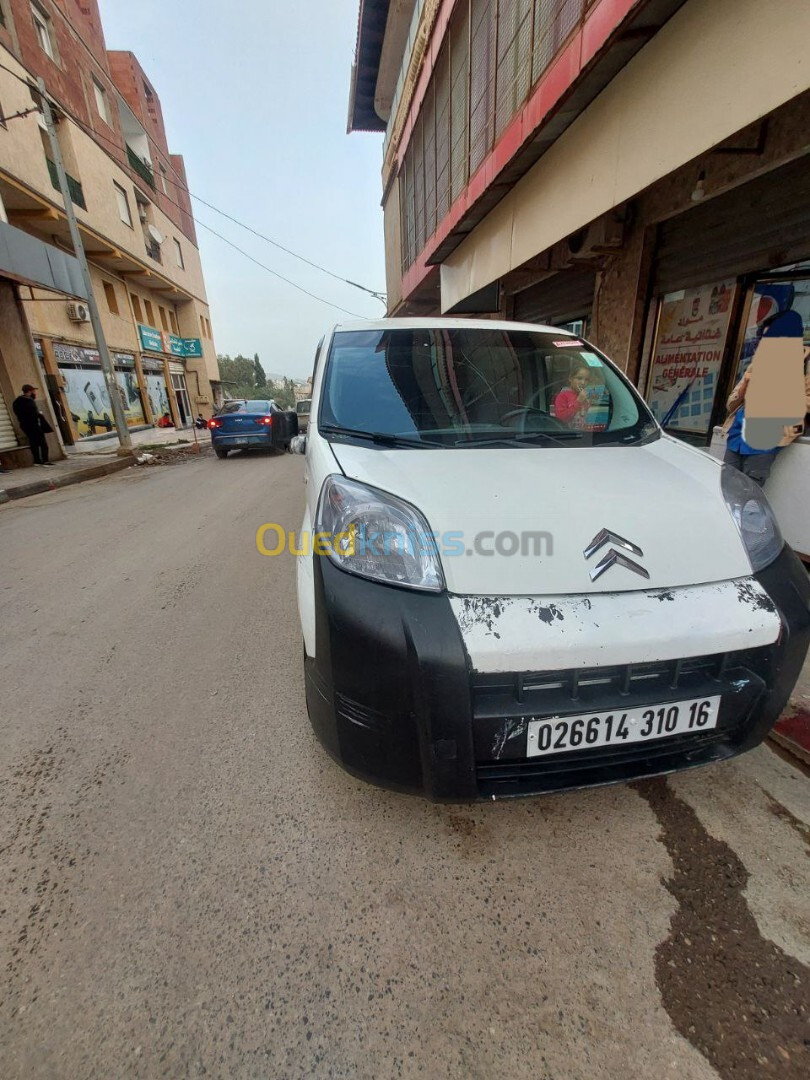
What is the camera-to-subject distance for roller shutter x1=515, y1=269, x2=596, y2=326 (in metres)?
6.79

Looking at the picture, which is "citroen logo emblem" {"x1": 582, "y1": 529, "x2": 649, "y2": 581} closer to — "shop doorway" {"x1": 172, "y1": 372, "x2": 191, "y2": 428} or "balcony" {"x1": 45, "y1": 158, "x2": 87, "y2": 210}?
"balcony" {"x1": 45, "y1": 158, "x2": 87, "y2": 210}

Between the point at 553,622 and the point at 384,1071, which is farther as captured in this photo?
the point at 553,622

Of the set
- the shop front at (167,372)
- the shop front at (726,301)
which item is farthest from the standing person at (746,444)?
the shop front at (167,372)

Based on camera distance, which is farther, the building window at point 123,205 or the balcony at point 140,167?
the balcony at point 140,167

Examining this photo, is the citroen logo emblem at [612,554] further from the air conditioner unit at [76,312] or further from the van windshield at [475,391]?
the air conditioner unit at [76,312]

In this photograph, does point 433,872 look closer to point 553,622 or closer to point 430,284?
point 553,622

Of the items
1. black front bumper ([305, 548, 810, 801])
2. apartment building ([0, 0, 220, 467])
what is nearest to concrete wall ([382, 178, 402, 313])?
apartment building ([0, 0, 220, 467])

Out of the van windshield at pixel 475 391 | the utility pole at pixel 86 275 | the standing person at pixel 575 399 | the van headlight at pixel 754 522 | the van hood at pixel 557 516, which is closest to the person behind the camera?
the van hood at pixel 557 516

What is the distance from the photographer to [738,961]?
1204 mm

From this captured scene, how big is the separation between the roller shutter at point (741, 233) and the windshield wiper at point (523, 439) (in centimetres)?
317

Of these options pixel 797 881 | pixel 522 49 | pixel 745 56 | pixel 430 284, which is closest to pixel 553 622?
pixel 797 881

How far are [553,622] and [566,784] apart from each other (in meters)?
0.51

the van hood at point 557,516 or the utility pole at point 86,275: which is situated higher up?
the utility pole at point 86,275

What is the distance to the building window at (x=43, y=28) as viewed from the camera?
13149mm
